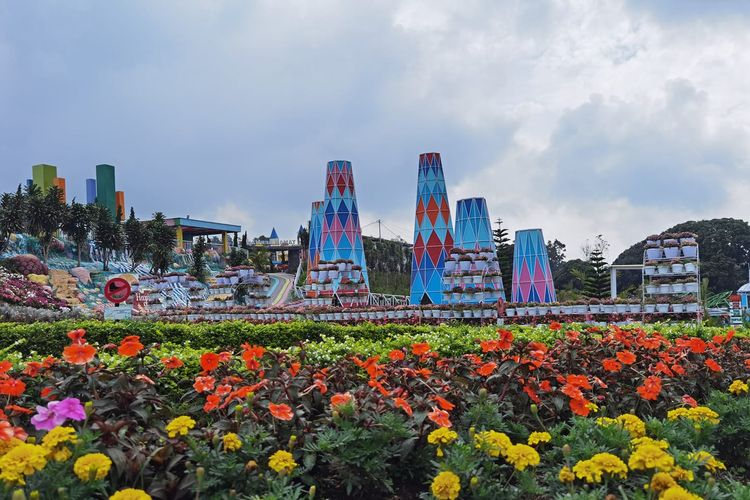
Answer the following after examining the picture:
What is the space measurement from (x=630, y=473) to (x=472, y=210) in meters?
21.1

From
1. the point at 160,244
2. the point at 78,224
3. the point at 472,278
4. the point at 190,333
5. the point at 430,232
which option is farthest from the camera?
the point at 160,244

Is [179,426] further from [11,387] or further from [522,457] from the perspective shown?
[522,457]

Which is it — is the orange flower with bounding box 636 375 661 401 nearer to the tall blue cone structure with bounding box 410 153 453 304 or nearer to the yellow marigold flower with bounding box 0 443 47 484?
the yellow marigold flower with bounding box 0 443 47 484

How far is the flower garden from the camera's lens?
2.36m

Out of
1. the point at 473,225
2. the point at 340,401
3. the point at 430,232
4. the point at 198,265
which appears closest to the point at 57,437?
the point at 340,401

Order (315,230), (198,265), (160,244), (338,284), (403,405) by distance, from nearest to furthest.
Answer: (403,405), (338,284), (315,230), (160,244), (198,265)

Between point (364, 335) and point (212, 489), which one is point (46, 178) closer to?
point (364, 335)

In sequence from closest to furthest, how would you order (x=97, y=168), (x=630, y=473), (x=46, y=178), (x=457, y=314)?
(x=630, y=473), (x=457, y=314), (x=46, y=178), (x=97, y=168)

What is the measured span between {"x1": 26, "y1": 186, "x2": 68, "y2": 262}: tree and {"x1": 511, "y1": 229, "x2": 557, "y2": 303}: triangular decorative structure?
25697 mm

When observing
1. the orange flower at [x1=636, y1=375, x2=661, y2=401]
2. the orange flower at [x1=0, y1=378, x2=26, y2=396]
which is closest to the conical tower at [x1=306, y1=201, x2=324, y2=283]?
the orange flower at [x1=636, y1=375, x2=661, y2=401]

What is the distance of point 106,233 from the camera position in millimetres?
39688

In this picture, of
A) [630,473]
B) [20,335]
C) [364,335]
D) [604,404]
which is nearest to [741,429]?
[604,404]

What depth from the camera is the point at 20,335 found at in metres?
10.1

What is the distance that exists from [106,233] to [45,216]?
15.9 ft
